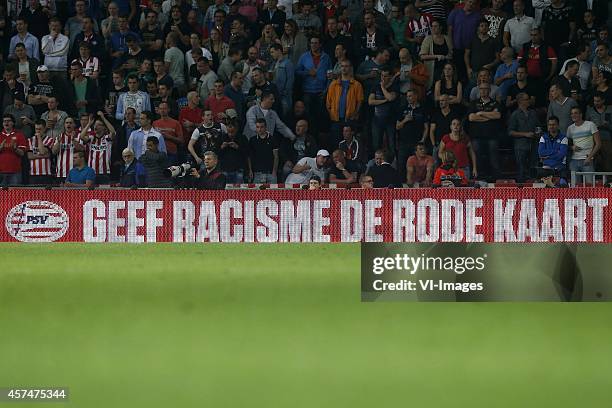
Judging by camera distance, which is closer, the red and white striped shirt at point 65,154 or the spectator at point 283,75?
the red and white striped shirt at point 65,154

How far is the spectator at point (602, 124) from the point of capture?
14344 mm

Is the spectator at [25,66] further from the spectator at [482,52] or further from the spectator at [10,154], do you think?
the spectator at [482,52]

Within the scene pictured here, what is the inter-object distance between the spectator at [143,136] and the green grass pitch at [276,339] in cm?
483

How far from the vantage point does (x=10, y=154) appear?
14.5 meters

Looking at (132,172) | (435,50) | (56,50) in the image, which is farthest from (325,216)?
(56,50)

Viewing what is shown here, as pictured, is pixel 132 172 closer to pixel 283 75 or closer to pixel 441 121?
pixel 283 75

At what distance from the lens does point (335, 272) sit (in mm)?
9492

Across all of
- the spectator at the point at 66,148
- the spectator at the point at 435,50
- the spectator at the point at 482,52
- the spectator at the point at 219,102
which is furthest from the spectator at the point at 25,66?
the spectator at the point at 482,52

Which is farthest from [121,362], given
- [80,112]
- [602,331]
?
[80,112]

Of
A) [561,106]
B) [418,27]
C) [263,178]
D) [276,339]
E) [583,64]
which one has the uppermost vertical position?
[418,27]

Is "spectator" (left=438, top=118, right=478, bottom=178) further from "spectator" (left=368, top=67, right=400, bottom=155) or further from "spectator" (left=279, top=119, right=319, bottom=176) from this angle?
"spectator" (left=279, top=119, right=319, bottom=176)

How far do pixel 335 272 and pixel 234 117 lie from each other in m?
5.67

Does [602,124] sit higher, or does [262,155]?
[602,124]

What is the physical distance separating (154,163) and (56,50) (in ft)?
11.3
